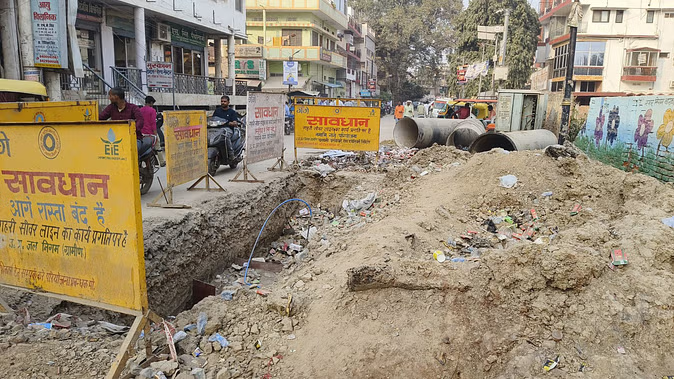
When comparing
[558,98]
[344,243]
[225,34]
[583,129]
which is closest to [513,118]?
[583,129]

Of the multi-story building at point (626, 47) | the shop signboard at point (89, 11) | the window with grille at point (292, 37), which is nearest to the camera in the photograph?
the shop signboard at point (89, 11)

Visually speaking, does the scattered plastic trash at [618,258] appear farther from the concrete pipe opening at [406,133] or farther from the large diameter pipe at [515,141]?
the concrete pipe opening at [406,133]

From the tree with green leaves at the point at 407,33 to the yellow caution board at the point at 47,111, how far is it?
47212 millimetres

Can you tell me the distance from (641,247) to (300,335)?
286 cm

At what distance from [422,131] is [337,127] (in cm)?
501

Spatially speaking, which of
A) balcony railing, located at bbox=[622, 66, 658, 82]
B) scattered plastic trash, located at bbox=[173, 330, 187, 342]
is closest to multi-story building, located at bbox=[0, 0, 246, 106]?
scattered plastic trash, located at bbox=[173, 330, 187, 342]

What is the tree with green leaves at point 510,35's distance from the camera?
34.0 metres

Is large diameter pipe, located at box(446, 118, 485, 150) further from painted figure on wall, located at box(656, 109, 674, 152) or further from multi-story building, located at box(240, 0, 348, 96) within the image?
multi-story building, located at box(240, 0, 348, 96)

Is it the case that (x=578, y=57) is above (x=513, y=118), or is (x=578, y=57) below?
above

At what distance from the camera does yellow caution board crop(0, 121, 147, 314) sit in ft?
10.1

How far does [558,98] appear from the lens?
17.2m

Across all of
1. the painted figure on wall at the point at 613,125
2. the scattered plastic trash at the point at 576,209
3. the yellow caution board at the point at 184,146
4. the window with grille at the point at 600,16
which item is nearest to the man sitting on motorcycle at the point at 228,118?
the yellow caution board at the point at 184,146

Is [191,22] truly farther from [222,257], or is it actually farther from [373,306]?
[373,306]

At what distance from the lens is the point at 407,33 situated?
5106 centimetres
